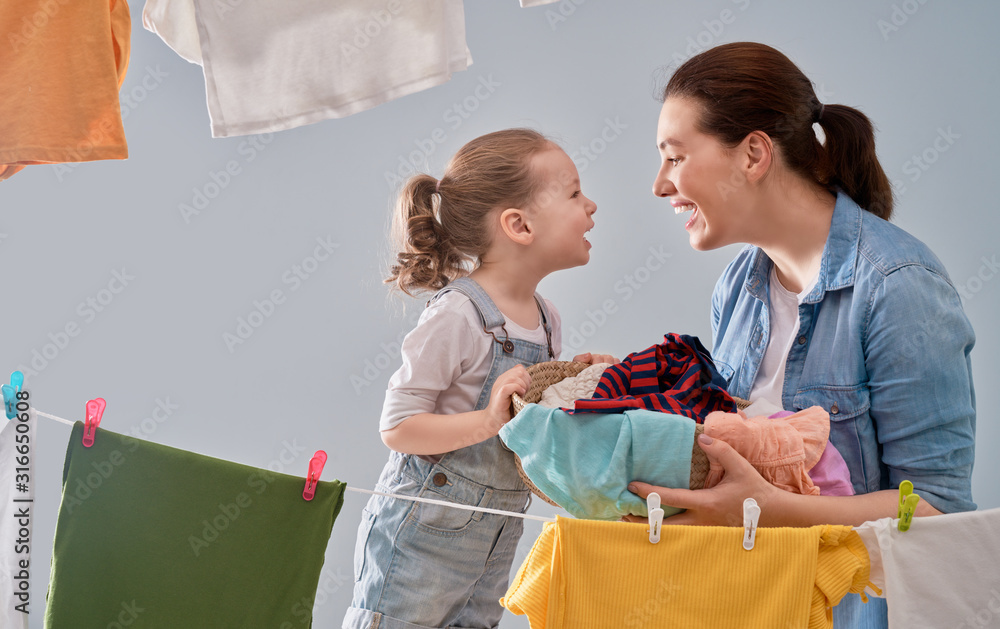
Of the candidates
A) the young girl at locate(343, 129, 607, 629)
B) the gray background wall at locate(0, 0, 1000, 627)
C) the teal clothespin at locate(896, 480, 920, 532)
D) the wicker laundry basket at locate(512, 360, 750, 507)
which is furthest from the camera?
the gray background wall at locate(0, 0, 1000, 627)

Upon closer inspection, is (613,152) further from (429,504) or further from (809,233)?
(429,504)

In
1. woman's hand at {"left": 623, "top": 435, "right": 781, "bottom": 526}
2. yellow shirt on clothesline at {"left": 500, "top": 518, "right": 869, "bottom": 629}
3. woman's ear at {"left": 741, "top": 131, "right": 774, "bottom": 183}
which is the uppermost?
woman's ear at {"left": 741, "top": 131, "right": 774, "bottom": 183}

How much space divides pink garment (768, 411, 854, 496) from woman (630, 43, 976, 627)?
0.03m

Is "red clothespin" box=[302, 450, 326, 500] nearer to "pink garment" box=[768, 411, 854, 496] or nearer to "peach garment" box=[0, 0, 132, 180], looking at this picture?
"peach garment" box=[0, 0, 132, 180]

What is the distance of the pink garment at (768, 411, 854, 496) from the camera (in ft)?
3.37

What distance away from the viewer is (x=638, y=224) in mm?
2150

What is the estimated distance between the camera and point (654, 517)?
0.88 metres

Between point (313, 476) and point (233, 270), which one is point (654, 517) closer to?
point (313, 476)

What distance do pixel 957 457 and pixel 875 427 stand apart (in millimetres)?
108

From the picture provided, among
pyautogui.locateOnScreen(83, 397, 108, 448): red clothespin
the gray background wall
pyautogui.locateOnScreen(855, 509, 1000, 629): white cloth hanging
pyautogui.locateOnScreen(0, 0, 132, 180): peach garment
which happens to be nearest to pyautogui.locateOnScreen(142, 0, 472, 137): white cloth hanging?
pyautogui.locateOnScreen(0, 0, 132, 180): peach garment

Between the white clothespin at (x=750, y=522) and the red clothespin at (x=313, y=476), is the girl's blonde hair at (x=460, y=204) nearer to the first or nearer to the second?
the red clothespin at (x=313, y=476)

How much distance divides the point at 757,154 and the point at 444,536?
2.57ft

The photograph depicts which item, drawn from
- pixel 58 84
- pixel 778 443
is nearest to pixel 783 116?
pixel 778 443

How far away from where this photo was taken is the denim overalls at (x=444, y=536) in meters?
1.22
